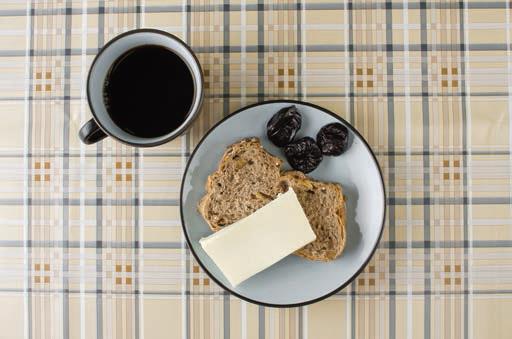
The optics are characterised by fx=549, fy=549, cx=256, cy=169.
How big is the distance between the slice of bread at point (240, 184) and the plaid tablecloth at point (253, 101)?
9cm

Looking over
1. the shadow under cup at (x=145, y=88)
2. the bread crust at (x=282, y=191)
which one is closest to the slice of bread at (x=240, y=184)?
the bread crust at (x=282, y=191)

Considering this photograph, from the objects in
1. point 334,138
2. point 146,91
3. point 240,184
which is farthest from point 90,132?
point 334,138

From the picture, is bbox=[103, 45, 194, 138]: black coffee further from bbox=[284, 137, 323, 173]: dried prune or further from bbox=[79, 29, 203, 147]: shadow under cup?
bbox=[284, 137, 323, 173]: dried prune

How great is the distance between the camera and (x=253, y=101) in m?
0.92

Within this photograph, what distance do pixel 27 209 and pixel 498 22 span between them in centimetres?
85

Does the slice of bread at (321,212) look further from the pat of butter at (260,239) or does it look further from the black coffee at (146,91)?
the black coffee at (146,91)

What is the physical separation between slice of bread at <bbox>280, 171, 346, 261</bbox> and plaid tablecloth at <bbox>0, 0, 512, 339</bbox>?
103mm

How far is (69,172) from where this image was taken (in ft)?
3.05

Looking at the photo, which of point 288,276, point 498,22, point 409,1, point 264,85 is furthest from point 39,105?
point 498,22

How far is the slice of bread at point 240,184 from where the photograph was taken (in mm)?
853

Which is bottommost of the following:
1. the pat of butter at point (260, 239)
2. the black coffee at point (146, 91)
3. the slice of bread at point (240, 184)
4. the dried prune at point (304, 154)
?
the pat of butter at point (260, 239)

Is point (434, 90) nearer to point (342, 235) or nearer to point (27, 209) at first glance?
point (342, 235)

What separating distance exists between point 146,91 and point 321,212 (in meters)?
0.32

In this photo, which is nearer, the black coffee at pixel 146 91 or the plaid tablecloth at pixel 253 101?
the black coffee at pixel 146 91
